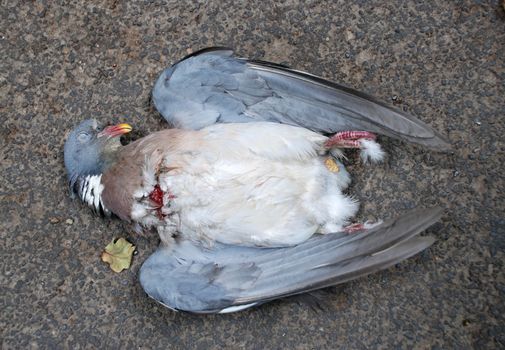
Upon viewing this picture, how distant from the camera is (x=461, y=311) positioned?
3.34 m

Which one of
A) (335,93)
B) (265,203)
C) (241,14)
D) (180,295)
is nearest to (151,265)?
(180,295)

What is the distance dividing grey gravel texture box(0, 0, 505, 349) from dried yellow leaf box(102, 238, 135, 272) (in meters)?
0.05

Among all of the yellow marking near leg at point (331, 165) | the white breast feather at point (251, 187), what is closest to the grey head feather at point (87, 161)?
the white breast feather at point (251, 187)

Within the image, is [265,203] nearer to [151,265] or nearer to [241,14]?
[151,265]

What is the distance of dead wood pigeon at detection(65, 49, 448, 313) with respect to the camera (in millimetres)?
3154

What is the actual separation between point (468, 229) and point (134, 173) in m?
1.91

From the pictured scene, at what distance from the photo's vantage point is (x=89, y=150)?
3566mm

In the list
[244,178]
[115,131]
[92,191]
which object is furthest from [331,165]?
[92,191]

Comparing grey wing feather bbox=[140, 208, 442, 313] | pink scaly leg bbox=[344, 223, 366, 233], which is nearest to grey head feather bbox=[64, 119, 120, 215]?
grey wing feather bbox=[140, 208, 442, 313]

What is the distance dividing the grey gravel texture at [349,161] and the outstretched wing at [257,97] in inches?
15.4

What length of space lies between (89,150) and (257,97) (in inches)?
41.8

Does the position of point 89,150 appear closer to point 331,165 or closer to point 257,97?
point 257,97

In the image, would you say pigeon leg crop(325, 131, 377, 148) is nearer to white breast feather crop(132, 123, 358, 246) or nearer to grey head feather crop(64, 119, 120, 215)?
white breast feather crop(132, 123, 358, 246)

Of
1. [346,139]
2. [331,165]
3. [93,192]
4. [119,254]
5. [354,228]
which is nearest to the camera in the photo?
[354,228]
